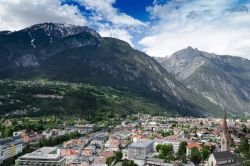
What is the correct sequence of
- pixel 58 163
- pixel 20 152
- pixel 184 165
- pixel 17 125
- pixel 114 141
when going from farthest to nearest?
pixel 17 125 < pixel 114 141 < pixel 20 152 < pixel 58 163 < pixel 184 165

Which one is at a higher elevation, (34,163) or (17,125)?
(17,125)

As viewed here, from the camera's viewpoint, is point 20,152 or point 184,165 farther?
point 20,152

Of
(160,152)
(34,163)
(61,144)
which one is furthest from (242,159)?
(61,144)

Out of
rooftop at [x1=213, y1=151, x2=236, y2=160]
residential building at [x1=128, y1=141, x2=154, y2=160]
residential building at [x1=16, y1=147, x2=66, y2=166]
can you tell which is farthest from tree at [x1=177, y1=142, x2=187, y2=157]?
residential building at [x1=16, y1=147, x2=66, y2=166]

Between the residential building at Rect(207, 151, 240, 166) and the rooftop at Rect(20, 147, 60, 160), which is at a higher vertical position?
the residential building at Rect(207, 151, 240, 166)

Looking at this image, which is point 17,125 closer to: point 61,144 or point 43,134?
point 43,134

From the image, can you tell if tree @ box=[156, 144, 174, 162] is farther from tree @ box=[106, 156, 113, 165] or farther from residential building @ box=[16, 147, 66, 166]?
residential building @ box=[16, 147, 66, 166]

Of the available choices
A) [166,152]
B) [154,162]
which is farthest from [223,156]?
[166,152]
